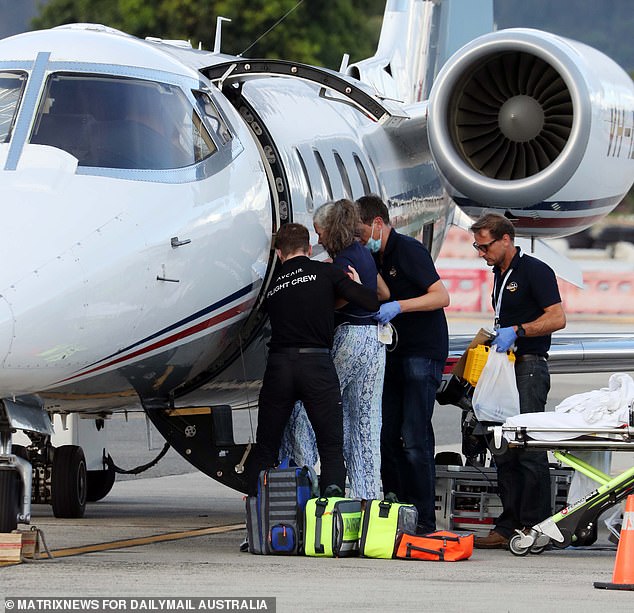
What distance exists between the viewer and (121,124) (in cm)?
907

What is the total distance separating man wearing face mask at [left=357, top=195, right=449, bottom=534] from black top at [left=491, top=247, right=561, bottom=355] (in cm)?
40

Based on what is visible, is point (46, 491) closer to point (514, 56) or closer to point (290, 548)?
point (290, 548)

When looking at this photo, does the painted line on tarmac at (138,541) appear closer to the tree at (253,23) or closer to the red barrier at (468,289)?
the red barrier at (468,289)

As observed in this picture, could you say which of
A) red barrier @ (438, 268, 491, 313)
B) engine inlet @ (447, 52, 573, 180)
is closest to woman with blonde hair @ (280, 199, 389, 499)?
engine inlet @ (447, 52, 573, 180)

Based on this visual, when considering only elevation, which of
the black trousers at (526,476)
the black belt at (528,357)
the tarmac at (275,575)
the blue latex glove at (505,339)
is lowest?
the tarmac at (275,575)

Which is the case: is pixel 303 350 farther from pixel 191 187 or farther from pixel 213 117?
pixel 213 117

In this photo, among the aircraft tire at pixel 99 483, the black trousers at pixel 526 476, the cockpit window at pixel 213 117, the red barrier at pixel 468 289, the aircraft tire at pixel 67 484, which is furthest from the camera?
the red barrier at pixel 468 289

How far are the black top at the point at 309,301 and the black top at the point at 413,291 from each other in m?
0.83

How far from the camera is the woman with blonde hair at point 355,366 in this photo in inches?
378

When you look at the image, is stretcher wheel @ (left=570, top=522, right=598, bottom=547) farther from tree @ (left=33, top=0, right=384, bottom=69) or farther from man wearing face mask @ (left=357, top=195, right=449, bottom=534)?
tree @ (left=33, top=0, right=384, bottom=69)

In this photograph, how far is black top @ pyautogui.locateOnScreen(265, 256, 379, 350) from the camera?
9219 millimetres

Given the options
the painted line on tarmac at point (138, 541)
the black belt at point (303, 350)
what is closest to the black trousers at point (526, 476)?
the black belt at point (303, 350)

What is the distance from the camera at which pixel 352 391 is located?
9.72 meters

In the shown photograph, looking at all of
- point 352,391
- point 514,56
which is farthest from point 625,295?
point 352,391
